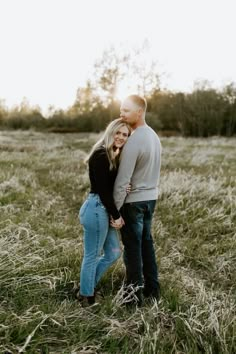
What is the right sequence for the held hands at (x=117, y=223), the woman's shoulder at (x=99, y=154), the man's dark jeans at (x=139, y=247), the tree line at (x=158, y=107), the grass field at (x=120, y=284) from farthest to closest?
the tree line at (x=158, y=107)
the man's dark jeans at (x=139, y=247)
the held hands at (x=117, y=223)
the woman's shoulder at (x=99, y=154)
the grass field at (x=120, y=284)

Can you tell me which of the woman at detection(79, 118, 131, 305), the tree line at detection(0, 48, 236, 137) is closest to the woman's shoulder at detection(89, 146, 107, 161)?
the woman at detection(79, 118, 131, 305)

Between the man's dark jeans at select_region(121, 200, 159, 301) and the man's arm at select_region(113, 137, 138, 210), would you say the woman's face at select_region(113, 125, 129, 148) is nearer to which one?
the man's arm at select_region(113, 137, 138, 210)

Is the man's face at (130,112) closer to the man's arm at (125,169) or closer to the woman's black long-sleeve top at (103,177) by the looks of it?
the man's arm at (125,169)

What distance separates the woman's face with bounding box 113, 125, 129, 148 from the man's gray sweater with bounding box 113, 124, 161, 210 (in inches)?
2.0

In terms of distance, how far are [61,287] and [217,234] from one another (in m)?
2.86

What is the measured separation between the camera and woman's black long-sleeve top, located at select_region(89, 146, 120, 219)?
3.16 meters

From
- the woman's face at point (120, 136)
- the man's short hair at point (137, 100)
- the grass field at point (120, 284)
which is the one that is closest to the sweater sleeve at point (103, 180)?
the woman's face at point (120, 136)

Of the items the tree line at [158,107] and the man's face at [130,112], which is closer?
the man's face at [130,112]

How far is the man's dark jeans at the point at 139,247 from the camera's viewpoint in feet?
11.1

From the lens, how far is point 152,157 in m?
3.35

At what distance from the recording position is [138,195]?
340 cm

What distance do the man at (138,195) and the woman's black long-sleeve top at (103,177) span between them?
0.09 metres

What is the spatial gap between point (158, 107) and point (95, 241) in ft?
106

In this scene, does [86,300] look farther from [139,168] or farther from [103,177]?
[139,168]
